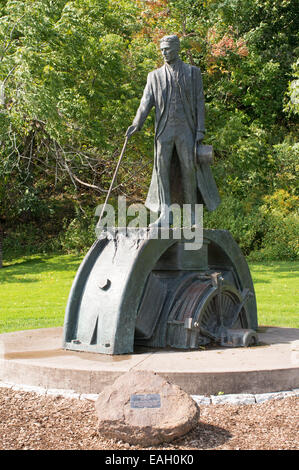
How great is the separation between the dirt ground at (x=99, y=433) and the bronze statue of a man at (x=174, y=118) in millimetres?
2546

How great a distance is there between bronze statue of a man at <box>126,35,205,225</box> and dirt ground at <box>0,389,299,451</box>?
2546 millimetres

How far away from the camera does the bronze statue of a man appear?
6.80 m

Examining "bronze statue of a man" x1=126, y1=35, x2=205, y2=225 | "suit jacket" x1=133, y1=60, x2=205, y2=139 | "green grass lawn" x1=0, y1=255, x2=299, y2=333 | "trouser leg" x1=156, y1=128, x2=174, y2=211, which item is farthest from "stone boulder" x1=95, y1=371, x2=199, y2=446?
"green grass lawn" x1=0, y1=255, x2=299, y2=333

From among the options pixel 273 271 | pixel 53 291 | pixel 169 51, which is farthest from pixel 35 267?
pixel 169 51

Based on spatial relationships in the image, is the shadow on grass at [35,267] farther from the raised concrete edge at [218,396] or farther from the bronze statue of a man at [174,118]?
the raised concrete edge at [218,396]

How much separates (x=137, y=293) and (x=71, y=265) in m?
12.3

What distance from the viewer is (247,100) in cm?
2306

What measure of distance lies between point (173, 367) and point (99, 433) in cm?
125

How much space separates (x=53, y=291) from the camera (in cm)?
1399

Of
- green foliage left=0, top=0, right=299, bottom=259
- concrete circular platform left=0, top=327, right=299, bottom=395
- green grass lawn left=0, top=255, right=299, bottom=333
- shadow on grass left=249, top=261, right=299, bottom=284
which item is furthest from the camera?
shadow on grass left=249, top=261, right=299, bottom=284

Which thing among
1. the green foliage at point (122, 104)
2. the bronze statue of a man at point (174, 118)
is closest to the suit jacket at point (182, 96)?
the bronze statue of a man at point (174, 118)

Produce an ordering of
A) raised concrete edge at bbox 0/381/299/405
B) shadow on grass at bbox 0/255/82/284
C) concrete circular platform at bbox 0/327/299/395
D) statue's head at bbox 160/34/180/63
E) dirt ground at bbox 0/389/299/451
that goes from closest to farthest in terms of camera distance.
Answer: dirt ground at bbox 0/389/299/451 < raised concrete edge at bbox 0/381/299/405 < concrete circular platform at bbox 0/327/299/395 < statue's head at bbox 160/34/180/63 < shadow on grass at bbox 0/255/82/284

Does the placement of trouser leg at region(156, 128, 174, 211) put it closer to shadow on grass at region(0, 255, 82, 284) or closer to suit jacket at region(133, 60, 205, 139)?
suit jacket at region(133, 60, 205, 139)
